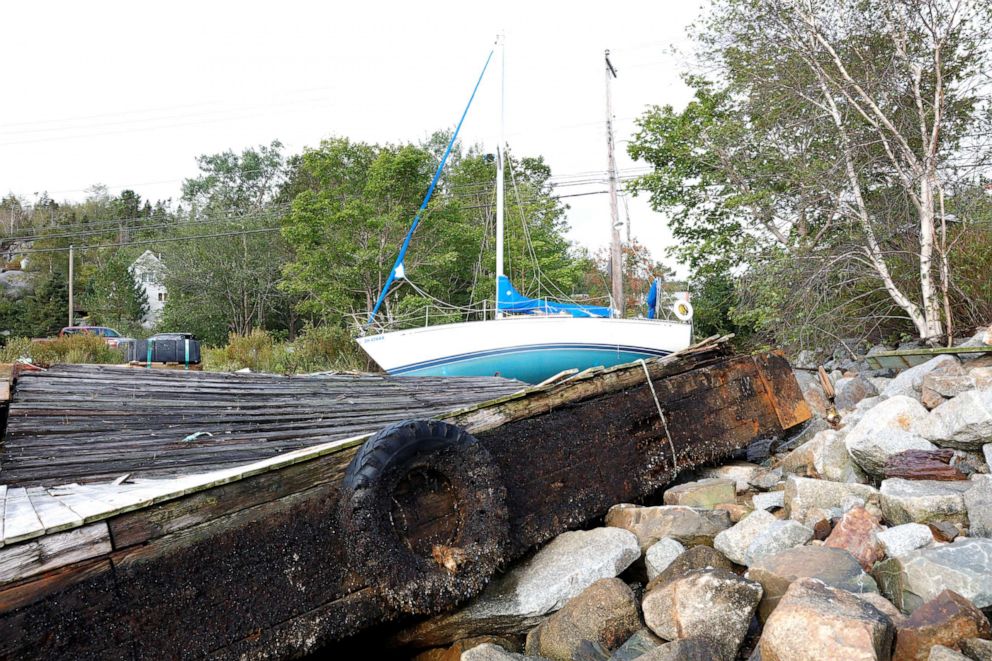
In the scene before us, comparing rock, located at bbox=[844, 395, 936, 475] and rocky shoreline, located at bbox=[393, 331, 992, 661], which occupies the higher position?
rock, located at bbox=[844, 395, 936, 475]

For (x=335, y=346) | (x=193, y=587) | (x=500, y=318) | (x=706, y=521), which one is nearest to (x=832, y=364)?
(x=500, y=318)

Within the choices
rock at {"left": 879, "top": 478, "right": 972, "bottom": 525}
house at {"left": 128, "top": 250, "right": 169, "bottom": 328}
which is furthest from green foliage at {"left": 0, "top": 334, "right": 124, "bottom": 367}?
house at {"left": 128, "top": 250, "right": 169, "bottom": 328}

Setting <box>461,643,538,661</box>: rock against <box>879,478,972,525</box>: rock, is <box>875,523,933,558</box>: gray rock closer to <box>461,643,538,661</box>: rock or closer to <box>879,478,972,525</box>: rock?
<box>879,478,972,525</box>: rock

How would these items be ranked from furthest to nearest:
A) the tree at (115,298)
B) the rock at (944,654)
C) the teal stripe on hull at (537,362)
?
1. the tree at (115,298)
2. the teal stripe on hull at (537,362)
3. the rock at (944,654)

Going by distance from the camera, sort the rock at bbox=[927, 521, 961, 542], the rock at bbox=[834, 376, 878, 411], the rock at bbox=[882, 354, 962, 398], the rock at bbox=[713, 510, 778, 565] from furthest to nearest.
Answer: the rock at bbox=[834, 376, 878, 411], the rock at bbox=[882, 354, 962, 398], the rock at bbox=[713, 510, 778, 565], the rock at bbox=[927, 521, 961, 542]

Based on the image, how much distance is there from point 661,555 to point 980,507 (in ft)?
5.85

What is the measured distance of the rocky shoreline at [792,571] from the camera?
2863mm

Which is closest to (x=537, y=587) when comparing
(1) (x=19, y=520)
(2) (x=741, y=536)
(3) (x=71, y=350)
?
(2) (x=741, y=536)

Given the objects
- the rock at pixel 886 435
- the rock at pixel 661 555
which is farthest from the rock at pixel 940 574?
the rock at pixel 886 435

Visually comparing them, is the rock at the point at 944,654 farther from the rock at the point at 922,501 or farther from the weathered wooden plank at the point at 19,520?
the weathered wooden plank at the point at 19,520

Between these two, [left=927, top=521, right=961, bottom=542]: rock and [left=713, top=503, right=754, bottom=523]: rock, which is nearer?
[left=927, top=521, right=961, bottom=542]: rock

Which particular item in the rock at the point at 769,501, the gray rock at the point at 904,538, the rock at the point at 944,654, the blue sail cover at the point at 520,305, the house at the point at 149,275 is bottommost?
the rock at the point at 769,501

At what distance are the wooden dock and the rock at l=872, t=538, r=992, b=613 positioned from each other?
2.03 meters

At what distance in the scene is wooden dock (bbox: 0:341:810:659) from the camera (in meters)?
2.86
